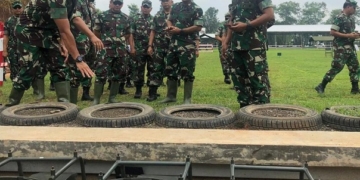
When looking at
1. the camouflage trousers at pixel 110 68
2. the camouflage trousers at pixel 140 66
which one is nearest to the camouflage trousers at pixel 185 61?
the camouflage trousers at pixel 110 68

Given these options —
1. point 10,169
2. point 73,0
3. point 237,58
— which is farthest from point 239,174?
point 73,0

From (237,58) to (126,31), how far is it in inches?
96.4

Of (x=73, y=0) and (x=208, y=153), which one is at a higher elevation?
(x=73, y=0)

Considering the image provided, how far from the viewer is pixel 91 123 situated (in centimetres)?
310

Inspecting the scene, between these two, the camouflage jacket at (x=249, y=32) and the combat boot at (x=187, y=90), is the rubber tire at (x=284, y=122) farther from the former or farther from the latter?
the combat boot at (x=187, y=90)

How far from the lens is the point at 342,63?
22.3 ft

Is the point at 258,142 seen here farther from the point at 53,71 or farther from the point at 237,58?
the point at 53,71

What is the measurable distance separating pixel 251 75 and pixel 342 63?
3428 millimetres

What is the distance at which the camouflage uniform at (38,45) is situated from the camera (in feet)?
13.5

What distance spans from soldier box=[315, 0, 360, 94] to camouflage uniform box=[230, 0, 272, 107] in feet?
10.2

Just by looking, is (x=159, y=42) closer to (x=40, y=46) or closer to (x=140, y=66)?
(x=140, y=66)

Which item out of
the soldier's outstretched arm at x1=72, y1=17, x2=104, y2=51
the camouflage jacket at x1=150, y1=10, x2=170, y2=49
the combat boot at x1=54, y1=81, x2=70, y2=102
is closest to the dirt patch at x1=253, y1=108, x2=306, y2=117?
the soldier's outstretched arm at x1=72, y1=17, x2=104, y2=51

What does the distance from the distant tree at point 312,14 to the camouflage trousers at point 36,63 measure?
101m

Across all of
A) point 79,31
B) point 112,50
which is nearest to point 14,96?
point 79,31
